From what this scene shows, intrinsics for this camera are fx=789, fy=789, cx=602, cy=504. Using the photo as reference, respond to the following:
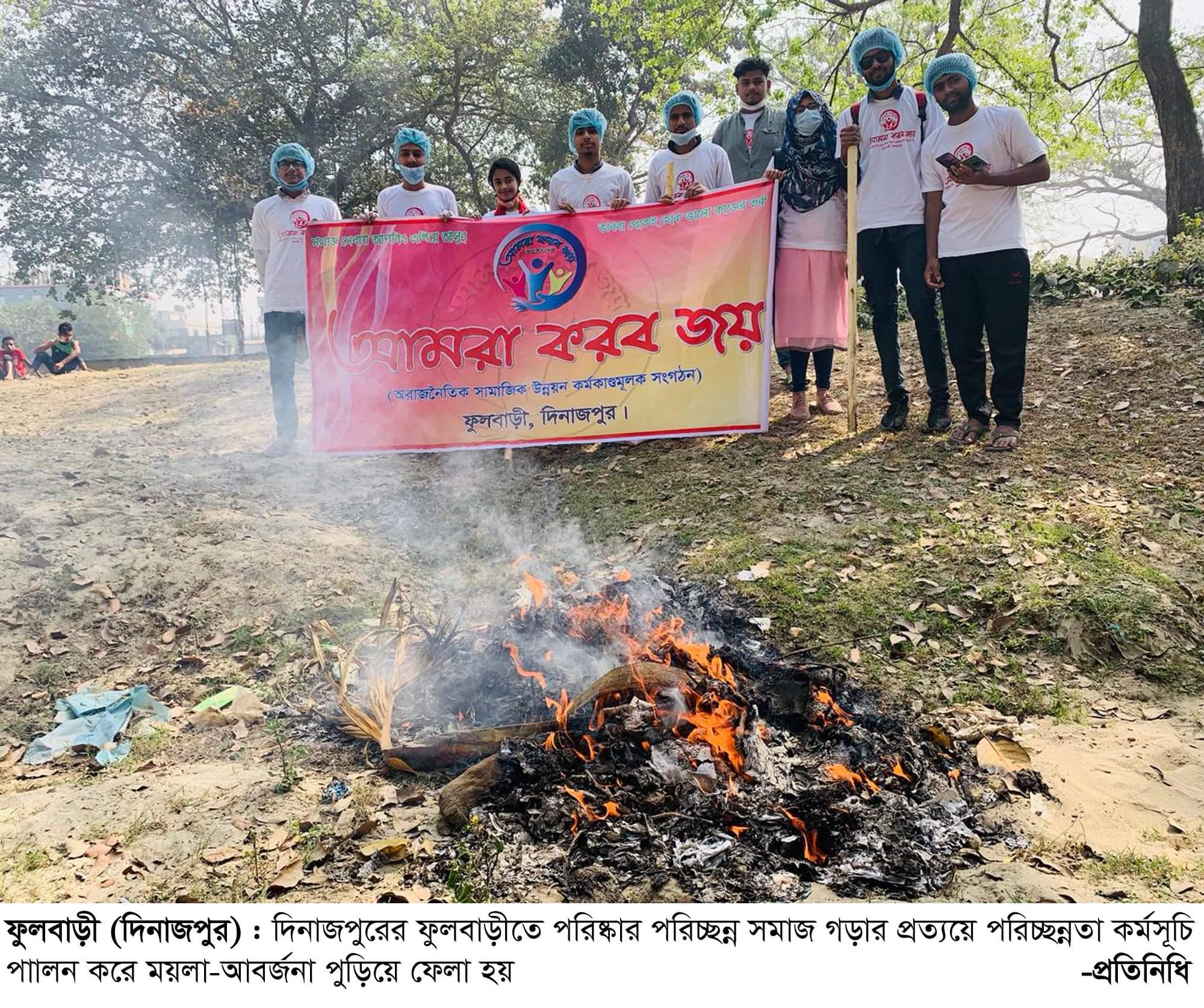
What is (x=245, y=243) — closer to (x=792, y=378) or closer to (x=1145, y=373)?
(x=792, y=378)

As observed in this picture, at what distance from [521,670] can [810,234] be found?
3.87 m

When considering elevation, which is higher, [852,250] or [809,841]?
[852,250]

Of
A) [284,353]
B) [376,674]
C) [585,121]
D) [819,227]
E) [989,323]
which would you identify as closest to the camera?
[376,674]

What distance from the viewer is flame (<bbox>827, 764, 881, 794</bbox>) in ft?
9.00

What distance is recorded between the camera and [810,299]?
225 inches

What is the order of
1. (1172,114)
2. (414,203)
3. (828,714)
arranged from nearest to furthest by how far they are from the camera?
(828,714)
(414,203)
(1172,114)

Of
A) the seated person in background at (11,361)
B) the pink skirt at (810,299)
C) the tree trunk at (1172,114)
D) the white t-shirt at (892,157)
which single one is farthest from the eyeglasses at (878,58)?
the seated person in background at (11,361)

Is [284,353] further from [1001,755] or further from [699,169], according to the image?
[1001,755]

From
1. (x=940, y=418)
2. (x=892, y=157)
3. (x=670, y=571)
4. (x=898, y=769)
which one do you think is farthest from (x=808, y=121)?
(x=898, y=769)

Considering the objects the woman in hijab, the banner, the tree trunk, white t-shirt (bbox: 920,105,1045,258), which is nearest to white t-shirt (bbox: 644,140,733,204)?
Answer: the banner

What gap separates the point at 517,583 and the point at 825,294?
3.10 m

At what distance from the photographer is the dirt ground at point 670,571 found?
2.59m

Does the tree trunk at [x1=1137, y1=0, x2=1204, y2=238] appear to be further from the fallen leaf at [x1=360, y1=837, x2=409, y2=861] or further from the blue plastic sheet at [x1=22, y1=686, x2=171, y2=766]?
the blue plastic sheet at [x1=22, y1=686, x2=171, y2=766]

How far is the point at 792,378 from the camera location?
20.2 ft
